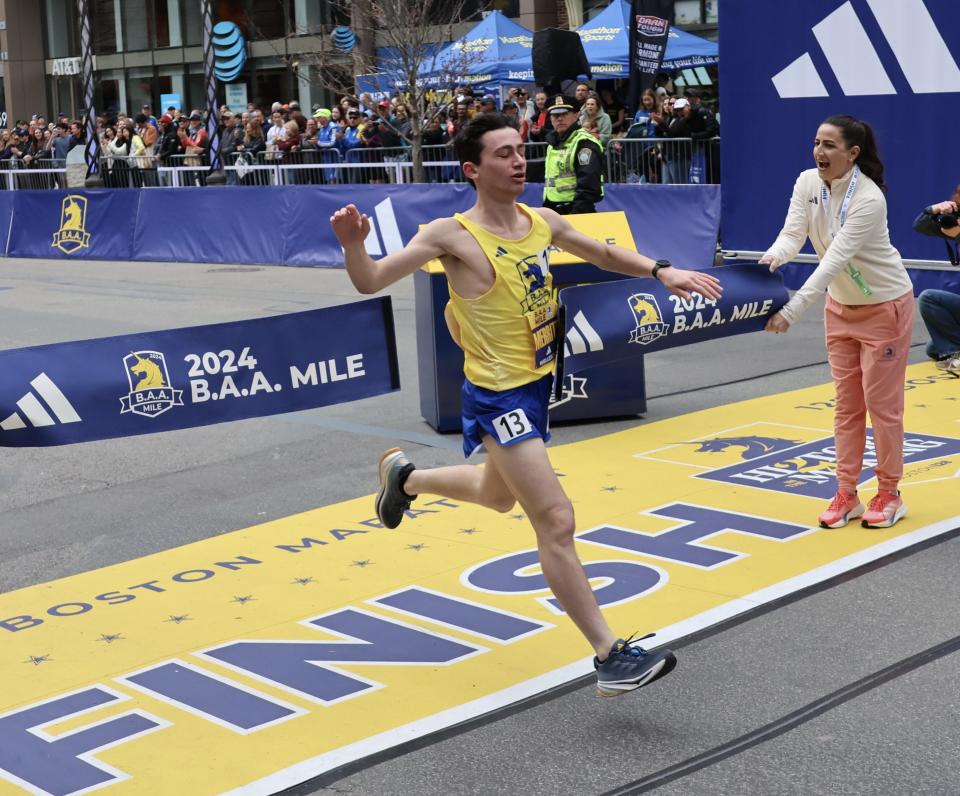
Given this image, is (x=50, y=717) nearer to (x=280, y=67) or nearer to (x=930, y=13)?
(x=930, y=13)

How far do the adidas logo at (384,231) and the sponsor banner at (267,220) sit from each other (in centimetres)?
1

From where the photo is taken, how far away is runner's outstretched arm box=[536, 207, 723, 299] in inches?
201

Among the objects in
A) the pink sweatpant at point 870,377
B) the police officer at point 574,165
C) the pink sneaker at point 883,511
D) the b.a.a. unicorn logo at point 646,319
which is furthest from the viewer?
the police officer at point 574,165

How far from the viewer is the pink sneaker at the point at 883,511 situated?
21.7 ft

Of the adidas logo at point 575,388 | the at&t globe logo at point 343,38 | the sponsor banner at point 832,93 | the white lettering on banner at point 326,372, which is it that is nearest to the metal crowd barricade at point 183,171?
the at&t globe logo at point 343,38

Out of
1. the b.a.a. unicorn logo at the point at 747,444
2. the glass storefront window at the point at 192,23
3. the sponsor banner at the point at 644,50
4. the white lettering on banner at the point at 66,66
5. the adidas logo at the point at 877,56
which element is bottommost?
the b.a.a. unicorn logo at the point at 747,444

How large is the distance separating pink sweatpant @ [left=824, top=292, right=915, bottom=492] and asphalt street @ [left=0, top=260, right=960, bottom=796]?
0.51 m

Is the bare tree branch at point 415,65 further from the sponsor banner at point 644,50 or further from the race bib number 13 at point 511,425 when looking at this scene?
the race bib number 13 at point 511,425

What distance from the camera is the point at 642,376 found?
9.50m

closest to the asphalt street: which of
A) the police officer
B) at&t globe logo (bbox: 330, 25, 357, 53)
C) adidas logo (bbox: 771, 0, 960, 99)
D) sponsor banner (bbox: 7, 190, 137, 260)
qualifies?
the police officer

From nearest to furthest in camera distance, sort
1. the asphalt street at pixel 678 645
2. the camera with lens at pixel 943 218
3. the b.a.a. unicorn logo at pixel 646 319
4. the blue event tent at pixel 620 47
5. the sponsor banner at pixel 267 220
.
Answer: the asphalt street at pixel 678 645
the b.a.a. unicorn logo at pixel 646 319
the camera with lens at pixel 943 218
the sponsor banner at pixel 267 220
the blue event tent at pixel 620 47

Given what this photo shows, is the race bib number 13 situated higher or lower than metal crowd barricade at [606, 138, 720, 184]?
lower

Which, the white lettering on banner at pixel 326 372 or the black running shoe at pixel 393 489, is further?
the white lettering on banner at pixel 326 372

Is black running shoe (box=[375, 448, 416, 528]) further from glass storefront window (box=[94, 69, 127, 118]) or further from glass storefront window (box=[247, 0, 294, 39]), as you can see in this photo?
glass storefront window (box=[94, 69, 127, 118])
